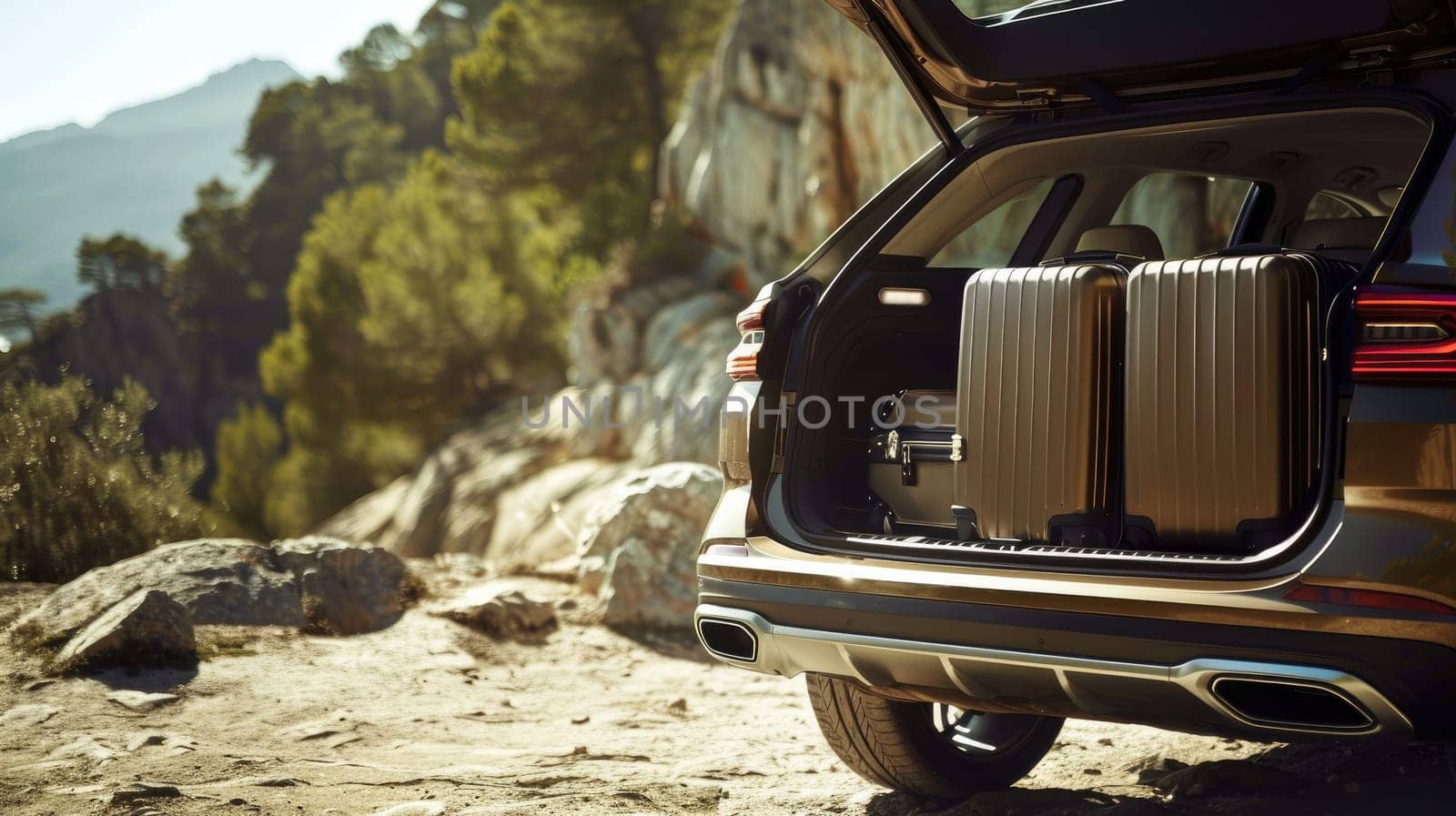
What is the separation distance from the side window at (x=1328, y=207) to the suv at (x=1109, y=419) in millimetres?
218

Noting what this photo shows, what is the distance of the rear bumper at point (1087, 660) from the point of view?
2143 millimetres

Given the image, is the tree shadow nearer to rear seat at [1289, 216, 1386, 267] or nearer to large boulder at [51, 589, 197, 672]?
large boulder at [51, 589, 197, 672]

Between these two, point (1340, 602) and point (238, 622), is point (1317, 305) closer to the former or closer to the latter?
point (1340, 602)

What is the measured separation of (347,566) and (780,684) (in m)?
2.43

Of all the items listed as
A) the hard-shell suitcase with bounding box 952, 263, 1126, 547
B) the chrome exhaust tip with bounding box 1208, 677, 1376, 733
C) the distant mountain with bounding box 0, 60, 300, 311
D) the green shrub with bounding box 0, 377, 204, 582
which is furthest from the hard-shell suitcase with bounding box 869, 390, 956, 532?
the distant mountain with bounding box 0, 60, 300, 311

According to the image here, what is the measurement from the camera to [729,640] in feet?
9.83

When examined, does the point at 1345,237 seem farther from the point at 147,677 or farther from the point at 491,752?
the point at 147,677

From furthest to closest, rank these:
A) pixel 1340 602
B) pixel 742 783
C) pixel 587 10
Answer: pixel 587 10
pixel 742 783
pixel 1340 602

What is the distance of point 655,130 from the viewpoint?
3158cm

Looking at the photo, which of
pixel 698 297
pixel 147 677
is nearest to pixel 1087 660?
pixel 147 677

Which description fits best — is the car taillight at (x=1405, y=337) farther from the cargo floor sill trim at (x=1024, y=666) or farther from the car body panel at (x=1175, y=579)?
the cargo floor sill trim at (x=1024, y=666)

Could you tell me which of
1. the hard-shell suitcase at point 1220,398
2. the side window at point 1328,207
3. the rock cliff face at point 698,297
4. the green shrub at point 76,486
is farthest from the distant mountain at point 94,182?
the hard-shell suitcase at point 1220,398

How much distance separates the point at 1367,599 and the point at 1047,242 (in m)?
1.92

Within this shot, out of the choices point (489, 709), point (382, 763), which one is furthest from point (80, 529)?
point (382, 763)
